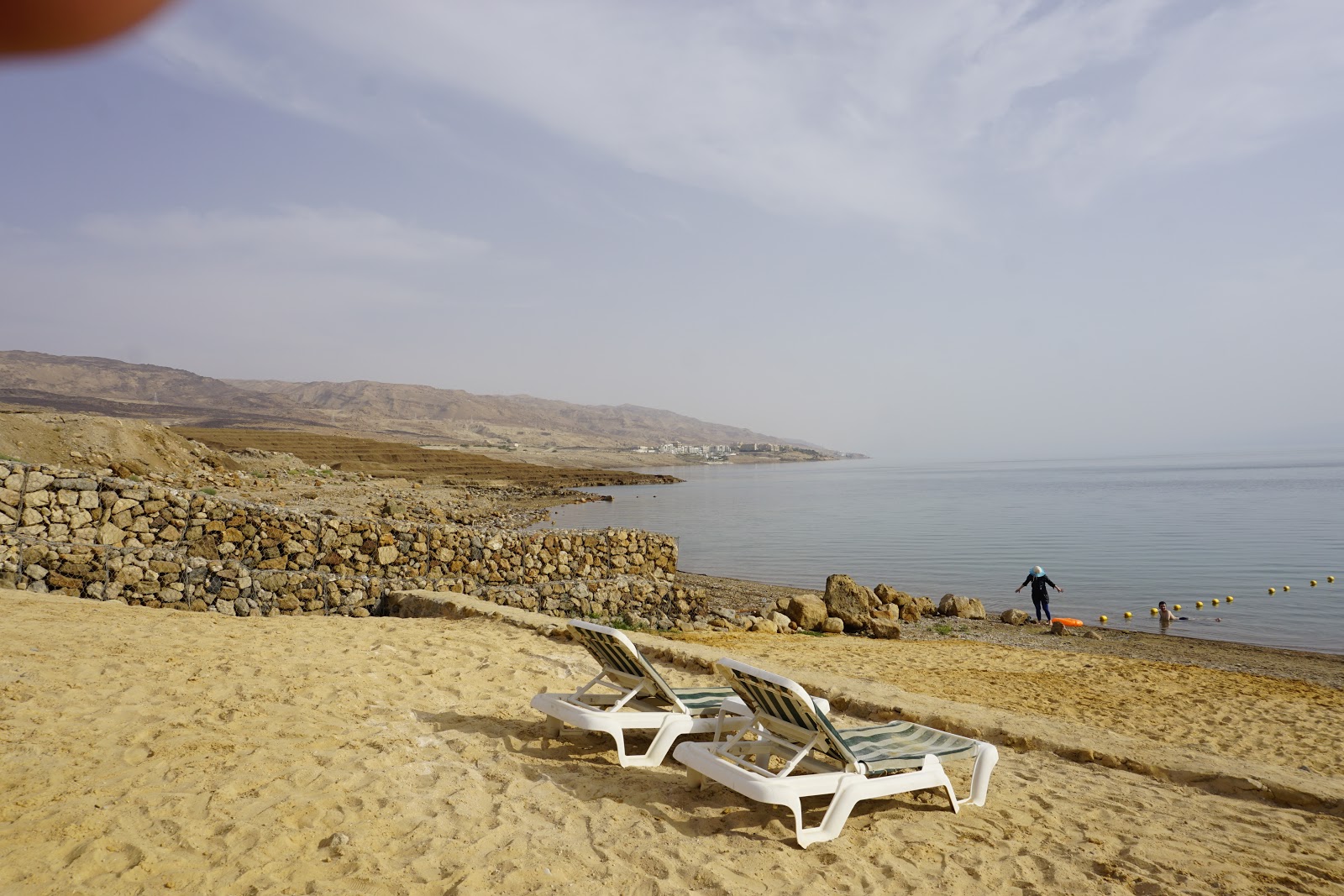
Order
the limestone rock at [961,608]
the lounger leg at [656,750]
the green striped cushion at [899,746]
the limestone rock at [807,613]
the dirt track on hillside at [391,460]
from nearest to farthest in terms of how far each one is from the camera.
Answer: the green striped cushion at [899,746]
the lounger leg at [656,750]
the limestone rock at [807,613]
the limestone rock at [961,608]
the dirt track on hillside at [391,460]

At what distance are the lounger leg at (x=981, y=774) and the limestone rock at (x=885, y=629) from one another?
10.4 meters

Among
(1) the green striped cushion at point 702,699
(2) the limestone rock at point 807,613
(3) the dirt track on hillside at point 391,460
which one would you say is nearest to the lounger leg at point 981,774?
Result: (1) the green striped cushion at point 702,699

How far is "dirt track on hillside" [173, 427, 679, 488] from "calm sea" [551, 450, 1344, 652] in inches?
480

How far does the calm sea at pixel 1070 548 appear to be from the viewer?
19.6 metres

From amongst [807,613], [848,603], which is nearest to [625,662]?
[807,613]

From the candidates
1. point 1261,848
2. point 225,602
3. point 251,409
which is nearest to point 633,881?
point 1261,848

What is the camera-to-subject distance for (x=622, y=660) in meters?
6.05

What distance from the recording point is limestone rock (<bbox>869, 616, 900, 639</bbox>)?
15.4 meters

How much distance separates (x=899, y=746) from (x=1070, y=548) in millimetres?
27478

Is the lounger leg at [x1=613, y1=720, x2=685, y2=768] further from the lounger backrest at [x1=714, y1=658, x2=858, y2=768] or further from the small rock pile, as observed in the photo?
the small rock pile

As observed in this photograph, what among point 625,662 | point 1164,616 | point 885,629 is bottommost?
point 885,629

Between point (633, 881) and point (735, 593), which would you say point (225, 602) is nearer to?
point (633, 881)

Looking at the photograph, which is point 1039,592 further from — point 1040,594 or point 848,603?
point 848,603

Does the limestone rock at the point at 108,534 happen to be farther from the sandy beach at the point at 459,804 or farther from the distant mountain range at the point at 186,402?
the distant mountain range at the point at 186,402
